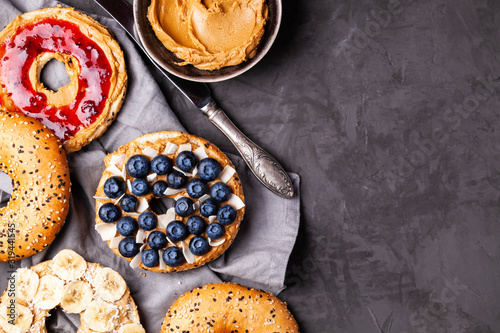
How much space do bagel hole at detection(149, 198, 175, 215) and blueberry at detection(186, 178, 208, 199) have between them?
36 centimetres

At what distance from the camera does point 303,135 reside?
3.06 m

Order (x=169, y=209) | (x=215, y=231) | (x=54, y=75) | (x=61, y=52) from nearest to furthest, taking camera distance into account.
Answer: (x=215, y=231) < (x=169, y=209) < (x=61, y=52) < (x=54, y=75)

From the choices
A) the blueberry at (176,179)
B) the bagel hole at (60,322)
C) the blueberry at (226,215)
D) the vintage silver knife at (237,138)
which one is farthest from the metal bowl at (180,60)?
the bagel hole at (60,322)

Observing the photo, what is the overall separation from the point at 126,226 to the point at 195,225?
1.44 ft

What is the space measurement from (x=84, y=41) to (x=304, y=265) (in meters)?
2.16

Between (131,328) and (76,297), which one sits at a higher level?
(76,297)

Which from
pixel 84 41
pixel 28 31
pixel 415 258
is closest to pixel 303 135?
pixel 415 258

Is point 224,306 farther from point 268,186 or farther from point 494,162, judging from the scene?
point 494,162

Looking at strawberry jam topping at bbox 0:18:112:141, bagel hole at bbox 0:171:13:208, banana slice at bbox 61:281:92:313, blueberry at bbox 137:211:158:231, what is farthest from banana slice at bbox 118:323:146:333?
strawberry jam topping at bbox 0:18:112:141

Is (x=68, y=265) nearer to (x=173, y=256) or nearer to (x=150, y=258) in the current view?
(x=150, y=258)

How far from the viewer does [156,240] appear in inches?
107

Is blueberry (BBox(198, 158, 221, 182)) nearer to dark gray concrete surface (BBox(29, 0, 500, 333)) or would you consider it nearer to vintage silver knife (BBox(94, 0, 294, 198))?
vintage silver knife (BBox(94, 0, 294, 198))

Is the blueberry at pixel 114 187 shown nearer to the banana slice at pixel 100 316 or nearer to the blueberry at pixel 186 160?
the blueberry at pixel 186 160

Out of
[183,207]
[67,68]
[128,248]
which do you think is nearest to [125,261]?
[128,248]
